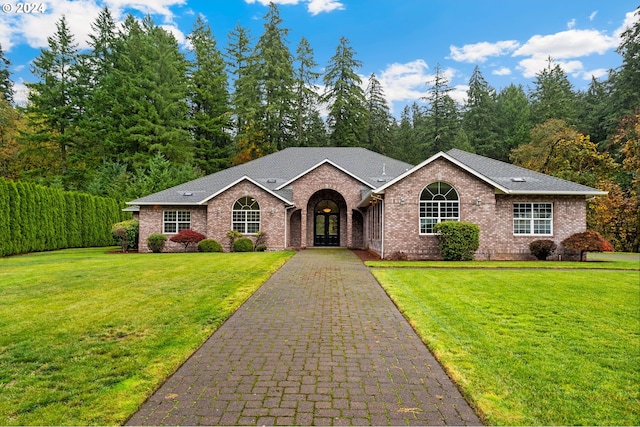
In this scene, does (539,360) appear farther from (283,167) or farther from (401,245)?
(283,167)

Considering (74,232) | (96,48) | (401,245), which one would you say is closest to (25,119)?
(96,48)

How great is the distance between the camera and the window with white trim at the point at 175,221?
22.7 m

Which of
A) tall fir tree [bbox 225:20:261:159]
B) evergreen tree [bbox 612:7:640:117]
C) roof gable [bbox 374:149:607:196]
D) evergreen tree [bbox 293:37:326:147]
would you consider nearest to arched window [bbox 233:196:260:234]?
roof gable [bbox 374:149:607:196]

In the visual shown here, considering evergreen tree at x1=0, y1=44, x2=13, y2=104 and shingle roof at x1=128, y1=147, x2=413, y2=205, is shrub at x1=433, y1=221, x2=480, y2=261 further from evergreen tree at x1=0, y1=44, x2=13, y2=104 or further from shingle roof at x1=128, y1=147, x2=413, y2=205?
evergreen tree at x1=0, y1=44, x2=13, y2=104

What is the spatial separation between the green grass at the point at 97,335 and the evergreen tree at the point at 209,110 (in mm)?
29955

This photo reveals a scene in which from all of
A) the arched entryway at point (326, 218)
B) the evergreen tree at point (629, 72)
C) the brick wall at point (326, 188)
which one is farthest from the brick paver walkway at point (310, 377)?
the evergreen tree at point (629, 72)

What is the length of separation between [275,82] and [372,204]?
24.0 m

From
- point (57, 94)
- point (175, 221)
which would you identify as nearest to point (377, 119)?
point (175, 221)

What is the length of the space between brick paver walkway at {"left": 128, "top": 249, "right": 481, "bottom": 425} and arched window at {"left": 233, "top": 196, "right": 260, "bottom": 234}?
1532 centimetres

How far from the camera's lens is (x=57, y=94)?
34281mm

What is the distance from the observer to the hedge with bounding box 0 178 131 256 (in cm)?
1864

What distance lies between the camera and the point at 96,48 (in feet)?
122

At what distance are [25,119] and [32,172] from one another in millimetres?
7487

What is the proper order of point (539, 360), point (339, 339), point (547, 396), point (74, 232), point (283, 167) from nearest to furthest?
point (547, 396)
point (539, 360)
point (339, 339)
point (74, 232)
point (283, 167)
